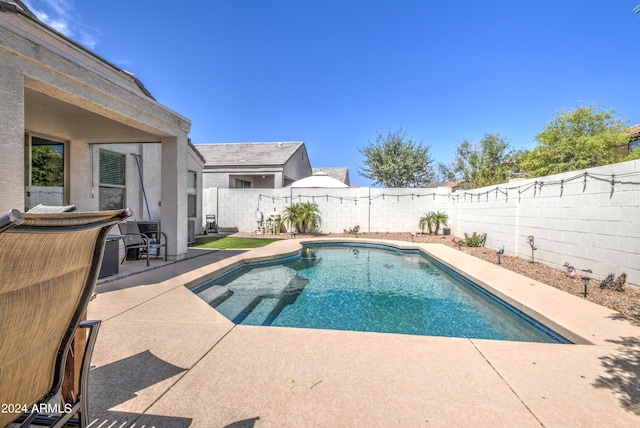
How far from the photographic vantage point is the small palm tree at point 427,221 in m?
13.1

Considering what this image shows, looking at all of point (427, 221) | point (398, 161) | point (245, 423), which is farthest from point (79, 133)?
point (398, 161)

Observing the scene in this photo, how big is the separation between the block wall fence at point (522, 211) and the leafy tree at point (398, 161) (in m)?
7.19

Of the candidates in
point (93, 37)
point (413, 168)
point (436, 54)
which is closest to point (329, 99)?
point (413, 168)

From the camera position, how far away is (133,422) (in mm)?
1782

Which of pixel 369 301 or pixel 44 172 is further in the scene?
pixel 44 172

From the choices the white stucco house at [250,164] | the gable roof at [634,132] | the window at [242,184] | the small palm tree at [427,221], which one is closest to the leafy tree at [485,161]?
the gable roof at [634,132]

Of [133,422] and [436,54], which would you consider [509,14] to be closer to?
[436,54]

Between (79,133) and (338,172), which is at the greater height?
(338,172)

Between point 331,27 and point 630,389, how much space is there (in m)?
15.7

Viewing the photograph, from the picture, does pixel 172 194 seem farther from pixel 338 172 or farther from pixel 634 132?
pixel 634 132

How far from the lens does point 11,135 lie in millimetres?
3660

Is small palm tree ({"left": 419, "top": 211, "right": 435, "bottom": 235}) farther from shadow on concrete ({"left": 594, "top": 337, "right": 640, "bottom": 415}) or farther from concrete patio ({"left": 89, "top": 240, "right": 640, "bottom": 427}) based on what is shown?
shadow on concrete ({"left": 594, "top": 337, "right": 640, "bottom": 415})

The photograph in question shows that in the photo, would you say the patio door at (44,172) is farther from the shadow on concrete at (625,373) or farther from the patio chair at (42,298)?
the shadow on concrete at (625,373)

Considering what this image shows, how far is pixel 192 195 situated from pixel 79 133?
15.9 feet
